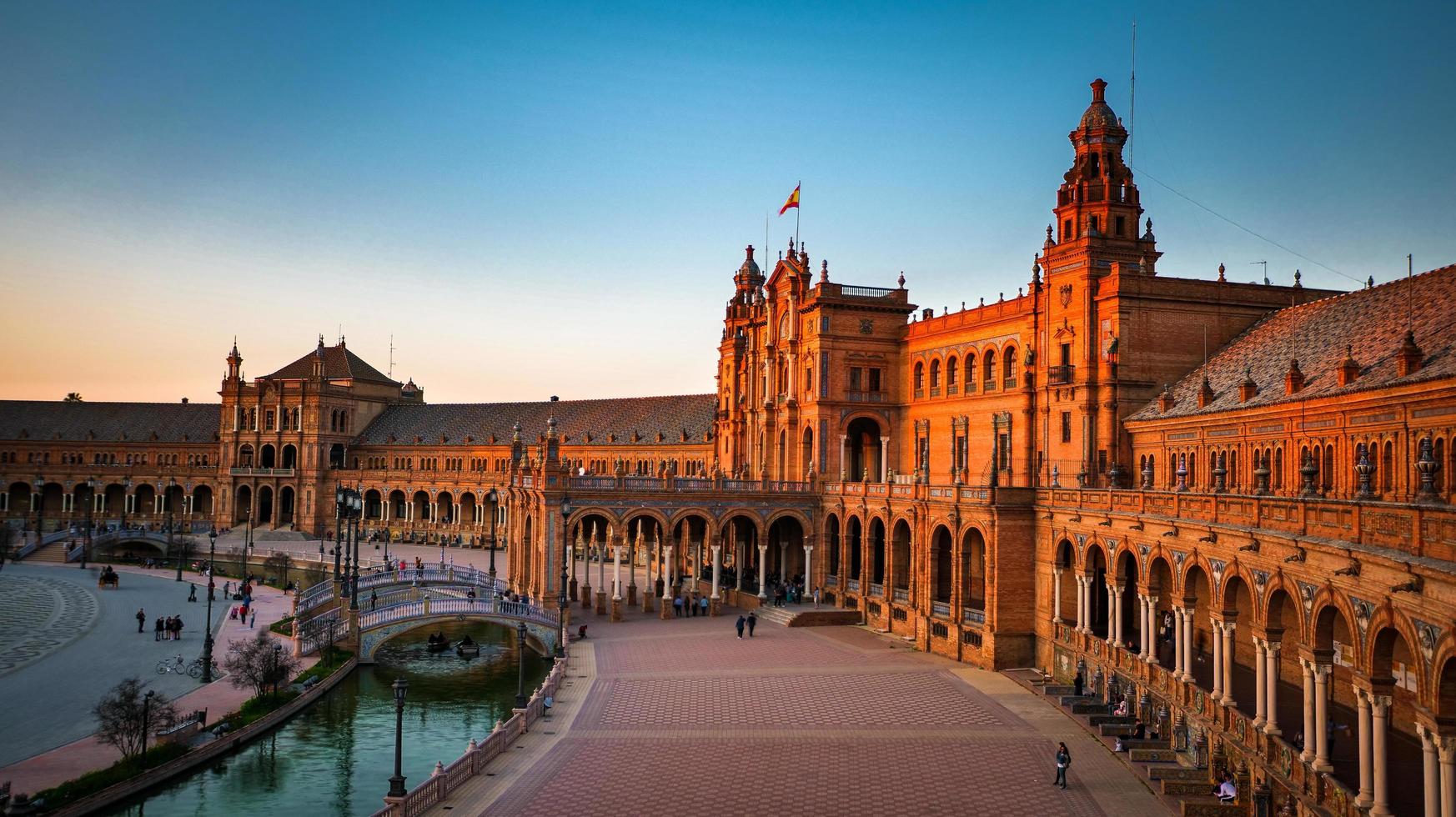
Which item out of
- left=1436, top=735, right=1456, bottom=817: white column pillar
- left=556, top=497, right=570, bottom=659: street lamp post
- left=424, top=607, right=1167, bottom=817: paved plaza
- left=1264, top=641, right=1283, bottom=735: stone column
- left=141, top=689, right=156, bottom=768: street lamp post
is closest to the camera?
left=1436, top=735, right=1456, bottom=817: white column pillar

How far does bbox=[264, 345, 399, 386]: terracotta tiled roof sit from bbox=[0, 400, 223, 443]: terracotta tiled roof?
30.0 feet

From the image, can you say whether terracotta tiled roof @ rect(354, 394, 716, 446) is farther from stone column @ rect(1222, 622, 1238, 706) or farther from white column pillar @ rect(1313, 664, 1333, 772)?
white column pillar @ rect(1313, 664, 1333, 772)

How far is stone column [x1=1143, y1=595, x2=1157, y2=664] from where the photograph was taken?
32812mm

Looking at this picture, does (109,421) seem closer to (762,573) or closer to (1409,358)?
(762,573)

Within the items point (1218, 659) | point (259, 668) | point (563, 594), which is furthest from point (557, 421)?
point (1218, 659)

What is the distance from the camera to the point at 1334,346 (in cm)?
3606

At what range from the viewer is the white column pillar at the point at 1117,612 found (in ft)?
116

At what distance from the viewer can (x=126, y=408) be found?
118 meters

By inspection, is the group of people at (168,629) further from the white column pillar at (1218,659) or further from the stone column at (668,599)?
the white column pillar at (1218,659)

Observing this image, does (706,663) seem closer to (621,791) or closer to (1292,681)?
(621,791)

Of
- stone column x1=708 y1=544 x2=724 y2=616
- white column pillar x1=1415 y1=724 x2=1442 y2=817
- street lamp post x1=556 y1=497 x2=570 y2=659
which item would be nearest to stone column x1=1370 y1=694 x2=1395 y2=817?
white column pillar x1=1415 y1=724 x2=1442 y2=817

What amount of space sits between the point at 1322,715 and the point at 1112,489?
50.8 feet

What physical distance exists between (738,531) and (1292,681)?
1311 inches

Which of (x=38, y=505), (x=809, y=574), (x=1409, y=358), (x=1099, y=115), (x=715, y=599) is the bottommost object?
(x=715, y=599)
